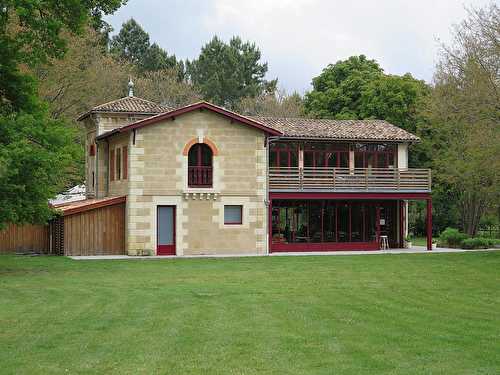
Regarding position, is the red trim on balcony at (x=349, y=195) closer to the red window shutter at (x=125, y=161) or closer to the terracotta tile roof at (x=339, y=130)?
the terracotta tile roof at (x=339, y=130)

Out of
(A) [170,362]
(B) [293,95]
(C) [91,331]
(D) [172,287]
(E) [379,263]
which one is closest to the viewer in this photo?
(A) [170,362]

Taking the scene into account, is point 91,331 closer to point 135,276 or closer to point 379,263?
point 135,276

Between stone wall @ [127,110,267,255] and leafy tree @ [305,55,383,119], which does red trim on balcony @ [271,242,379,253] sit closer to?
stone wall @ [127,110,267,255]

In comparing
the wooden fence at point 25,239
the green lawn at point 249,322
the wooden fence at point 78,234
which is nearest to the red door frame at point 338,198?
the wooden fence at point 78,234

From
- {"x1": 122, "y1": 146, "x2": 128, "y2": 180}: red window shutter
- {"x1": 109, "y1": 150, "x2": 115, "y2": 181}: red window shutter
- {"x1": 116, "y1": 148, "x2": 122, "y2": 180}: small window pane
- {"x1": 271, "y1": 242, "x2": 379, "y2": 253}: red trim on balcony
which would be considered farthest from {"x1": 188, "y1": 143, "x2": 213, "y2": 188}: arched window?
{"x1": 271, "y1": 242, "x2": 379, "y2": 253}: red trim on balcony

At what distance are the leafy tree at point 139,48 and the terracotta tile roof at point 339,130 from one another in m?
42.9

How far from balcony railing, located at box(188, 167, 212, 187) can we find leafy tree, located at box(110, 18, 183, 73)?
4802cm

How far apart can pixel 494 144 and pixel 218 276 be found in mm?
13786

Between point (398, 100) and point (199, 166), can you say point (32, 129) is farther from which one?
point (398, 100)

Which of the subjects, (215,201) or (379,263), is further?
(215,201)

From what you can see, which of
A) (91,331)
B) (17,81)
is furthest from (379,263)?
(91,331)

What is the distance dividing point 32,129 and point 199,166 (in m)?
13.3

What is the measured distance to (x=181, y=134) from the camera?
3747cm

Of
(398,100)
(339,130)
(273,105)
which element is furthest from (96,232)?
(273,105)
